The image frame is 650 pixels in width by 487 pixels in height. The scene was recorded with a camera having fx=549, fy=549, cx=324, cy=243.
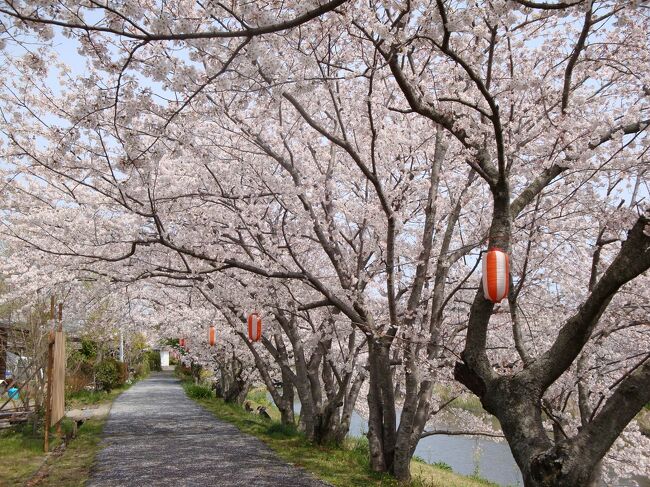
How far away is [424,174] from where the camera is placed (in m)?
9.92

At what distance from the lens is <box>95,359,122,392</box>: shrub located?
24453 millimetres

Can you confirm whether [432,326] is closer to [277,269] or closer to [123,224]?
[277,269]

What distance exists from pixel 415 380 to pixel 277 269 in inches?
116

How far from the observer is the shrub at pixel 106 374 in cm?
2445

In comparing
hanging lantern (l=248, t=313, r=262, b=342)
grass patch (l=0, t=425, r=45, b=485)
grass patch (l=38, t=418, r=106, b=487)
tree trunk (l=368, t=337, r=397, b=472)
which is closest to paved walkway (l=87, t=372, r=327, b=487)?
grass patch (l=38, t=418, r=106, b=487)

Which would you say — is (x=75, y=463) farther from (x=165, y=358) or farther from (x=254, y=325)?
(x=165, y=358)

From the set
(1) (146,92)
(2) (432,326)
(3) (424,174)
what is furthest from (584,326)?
(3) (424,174)

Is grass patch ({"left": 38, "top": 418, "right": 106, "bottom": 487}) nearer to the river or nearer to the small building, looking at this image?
the river

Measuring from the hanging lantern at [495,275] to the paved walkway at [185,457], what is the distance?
13.7ft

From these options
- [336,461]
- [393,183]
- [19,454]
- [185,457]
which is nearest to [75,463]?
[19,454]

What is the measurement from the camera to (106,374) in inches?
975

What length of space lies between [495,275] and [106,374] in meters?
23.7

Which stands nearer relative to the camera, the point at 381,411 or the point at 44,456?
the point at 381,411

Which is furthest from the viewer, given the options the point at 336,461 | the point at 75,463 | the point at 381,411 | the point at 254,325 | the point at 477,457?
the point at 477,457
